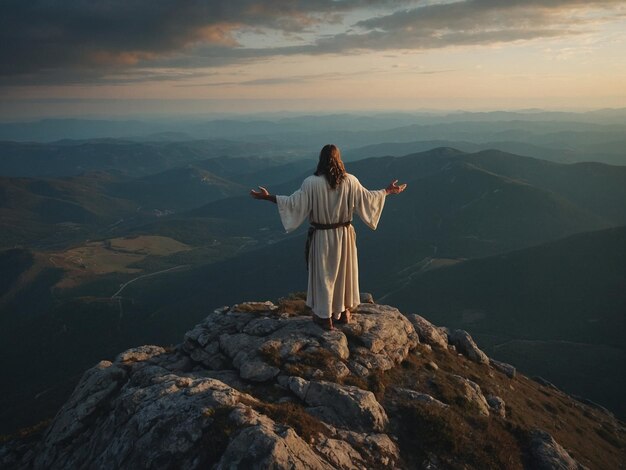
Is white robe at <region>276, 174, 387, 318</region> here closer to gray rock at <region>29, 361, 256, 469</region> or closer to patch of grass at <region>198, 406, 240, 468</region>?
gray rock at <region>29, 361, 256, 469</region>

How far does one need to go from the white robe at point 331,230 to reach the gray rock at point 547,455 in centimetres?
632

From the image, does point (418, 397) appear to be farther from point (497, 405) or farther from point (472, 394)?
point (497, 405)

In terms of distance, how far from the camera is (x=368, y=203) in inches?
486

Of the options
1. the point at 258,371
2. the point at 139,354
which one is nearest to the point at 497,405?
the point at 258,371

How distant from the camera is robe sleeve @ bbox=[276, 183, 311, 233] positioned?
1145 centimetres

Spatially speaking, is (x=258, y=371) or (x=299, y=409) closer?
(x=299, y=409)

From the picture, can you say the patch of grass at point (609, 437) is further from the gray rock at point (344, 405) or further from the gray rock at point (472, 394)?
the gray rock at point (344, 405)

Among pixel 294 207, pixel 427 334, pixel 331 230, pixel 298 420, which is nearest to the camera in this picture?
pixel 298 420

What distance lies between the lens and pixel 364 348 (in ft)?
40.8

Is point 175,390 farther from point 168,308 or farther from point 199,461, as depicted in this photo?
point 168,308

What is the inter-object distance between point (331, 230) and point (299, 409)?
5.36 m

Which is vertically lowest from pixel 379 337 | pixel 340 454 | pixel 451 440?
pixel 451 440

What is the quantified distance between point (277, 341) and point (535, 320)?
372 feet

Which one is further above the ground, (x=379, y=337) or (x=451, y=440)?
(x=379, y=337)
